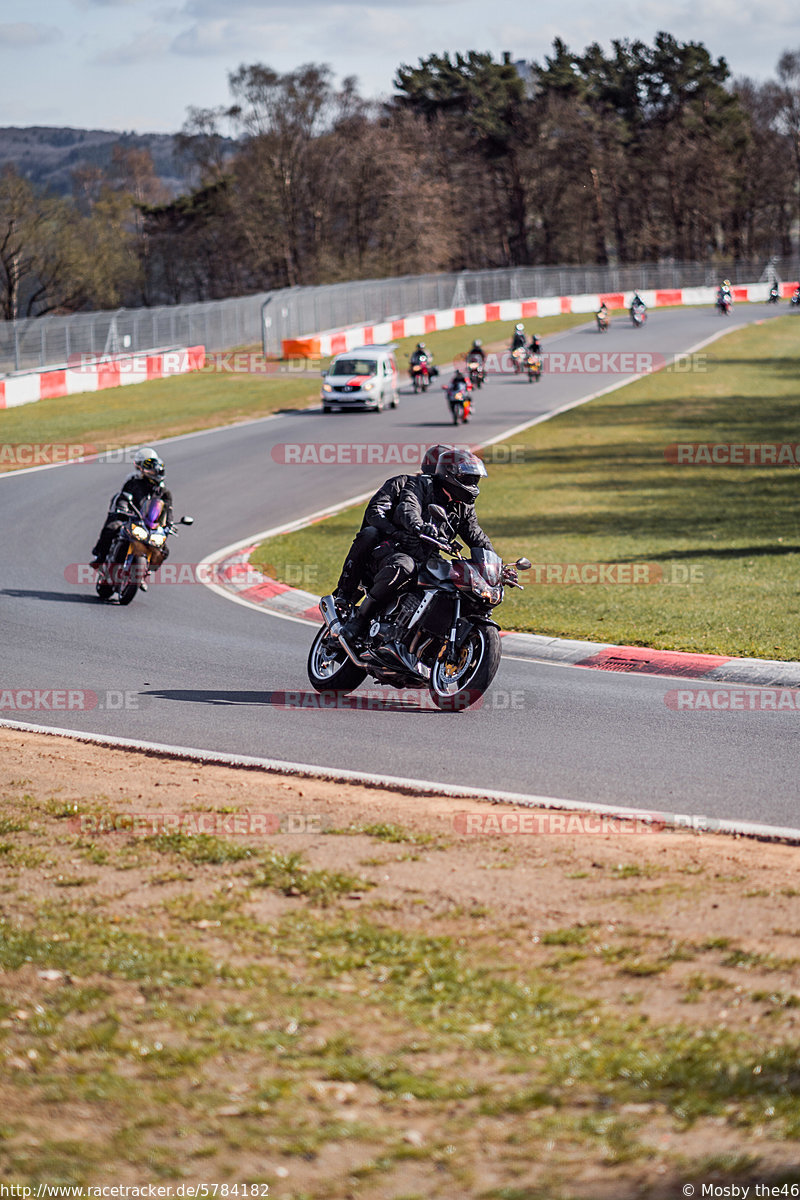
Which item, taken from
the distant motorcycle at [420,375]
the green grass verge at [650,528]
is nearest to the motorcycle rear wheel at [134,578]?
the green grass verge at [650,528]

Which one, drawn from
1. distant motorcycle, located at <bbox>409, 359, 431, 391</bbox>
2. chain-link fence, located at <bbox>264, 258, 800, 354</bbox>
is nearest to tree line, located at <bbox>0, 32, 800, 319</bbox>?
chain-link fence, located at <bbox>264, 258, 800, 354</bbox>

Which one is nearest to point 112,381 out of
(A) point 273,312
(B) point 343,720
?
(A) point 273,312

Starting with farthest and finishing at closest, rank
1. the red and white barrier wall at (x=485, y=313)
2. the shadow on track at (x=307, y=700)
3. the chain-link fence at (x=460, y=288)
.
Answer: the chain-link fence at (x=460, y=288) < the red and white barrier wall at (x=485, y=313) < the shadow on track at (x=307, y=700)

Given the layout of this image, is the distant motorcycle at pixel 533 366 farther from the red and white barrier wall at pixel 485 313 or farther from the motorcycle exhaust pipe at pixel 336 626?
the motorcycle exhaust pipe at pixel 336 626

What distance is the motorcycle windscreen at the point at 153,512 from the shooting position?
52.2 ft

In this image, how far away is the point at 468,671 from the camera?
10.4 m

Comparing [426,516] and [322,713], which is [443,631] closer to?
[426,516]

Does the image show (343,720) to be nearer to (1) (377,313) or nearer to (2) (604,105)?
(1) (377,313)

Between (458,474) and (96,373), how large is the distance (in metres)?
35.8

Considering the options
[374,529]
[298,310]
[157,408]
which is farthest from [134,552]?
[298,310]

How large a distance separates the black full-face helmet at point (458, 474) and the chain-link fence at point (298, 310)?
35.1m

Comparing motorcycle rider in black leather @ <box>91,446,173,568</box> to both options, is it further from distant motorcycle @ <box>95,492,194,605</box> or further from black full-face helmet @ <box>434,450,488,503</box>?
black full-face helmet @ <box>434,450,488,503</box>

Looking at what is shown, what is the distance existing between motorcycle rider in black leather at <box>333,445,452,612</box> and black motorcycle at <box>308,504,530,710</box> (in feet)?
0.77

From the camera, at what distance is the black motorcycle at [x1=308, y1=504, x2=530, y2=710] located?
10.2 metres
